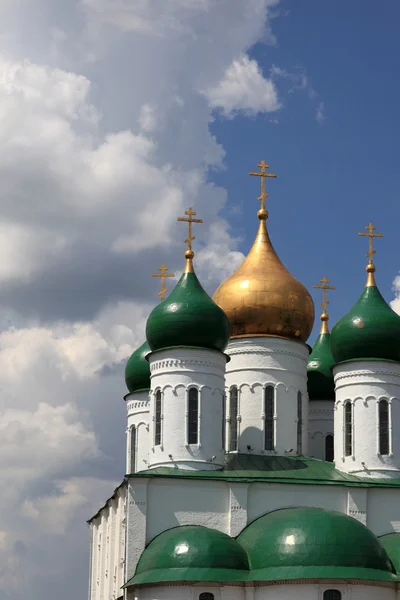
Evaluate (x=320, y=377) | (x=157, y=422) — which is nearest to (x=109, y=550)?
(x=157, y=422)

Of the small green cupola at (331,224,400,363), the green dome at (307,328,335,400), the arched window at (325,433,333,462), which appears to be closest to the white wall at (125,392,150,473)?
the green dome at (307,328,335,400)

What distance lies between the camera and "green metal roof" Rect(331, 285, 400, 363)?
1355 inches

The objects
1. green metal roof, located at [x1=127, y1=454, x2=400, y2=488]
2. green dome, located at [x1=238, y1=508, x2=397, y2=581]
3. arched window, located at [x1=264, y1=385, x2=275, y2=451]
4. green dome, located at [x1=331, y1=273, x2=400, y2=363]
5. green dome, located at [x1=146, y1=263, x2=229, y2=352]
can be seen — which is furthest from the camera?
arched window, located at [x1=264, y1=385, x2=275, y2=451]

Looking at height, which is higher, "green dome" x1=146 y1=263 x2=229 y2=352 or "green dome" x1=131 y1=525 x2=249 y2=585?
"green dome" x1=146 y1=263 x2=229 y2=352

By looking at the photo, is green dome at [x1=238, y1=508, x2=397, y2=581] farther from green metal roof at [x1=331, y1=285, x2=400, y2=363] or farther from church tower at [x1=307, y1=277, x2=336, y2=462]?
church tower at [x1=307, y1=277, x2=336, y2=462]

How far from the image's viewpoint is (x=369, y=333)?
34.4 metres

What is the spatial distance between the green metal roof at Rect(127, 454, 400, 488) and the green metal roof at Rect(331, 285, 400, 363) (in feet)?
10.3

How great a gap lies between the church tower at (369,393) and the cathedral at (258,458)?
0.04 m

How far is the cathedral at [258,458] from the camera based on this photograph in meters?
29.8

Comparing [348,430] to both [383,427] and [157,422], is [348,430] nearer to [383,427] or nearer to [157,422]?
[383,427]

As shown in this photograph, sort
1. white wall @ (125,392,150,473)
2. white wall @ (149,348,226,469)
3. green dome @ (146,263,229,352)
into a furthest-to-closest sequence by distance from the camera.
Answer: white wall @ (125,392,150,473) → green dome @ (146,263,229,352) → white wall @ (149,348,226,469)

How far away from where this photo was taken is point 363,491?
33156 mm

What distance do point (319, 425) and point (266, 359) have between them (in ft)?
14.1

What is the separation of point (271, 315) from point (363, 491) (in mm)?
5800
